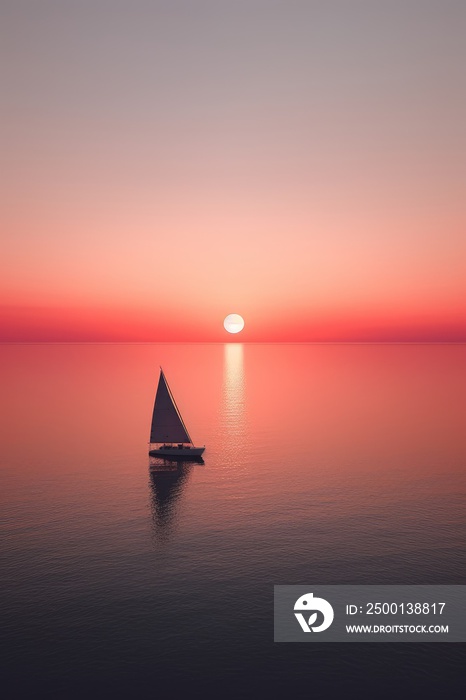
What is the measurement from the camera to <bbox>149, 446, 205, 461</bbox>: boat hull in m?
115

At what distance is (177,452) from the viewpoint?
116000 millimetres

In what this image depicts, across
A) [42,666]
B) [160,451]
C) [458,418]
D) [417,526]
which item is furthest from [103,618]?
[458,418]

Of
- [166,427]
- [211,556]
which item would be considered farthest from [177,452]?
[211,556]

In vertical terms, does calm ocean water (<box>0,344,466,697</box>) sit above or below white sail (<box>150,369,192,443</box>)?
below

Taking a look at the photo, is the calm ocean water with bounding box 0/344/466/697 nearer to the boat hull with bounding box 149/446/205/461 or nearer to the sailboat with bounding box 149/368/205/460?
the boat hull with bounding box 149/446/205/461

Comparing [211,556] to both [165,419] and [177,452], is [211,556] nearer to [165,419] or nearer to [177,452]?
[177,452]

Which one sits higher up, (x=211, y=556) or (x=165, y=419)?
(x=165, y=419)

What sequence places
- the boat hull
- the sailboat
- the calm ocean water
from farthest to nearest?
A: 1. the sailboat
2. the boat hull
3. the calm ocean water

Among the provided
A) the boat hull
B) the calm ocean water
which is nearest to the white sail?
the boat hull

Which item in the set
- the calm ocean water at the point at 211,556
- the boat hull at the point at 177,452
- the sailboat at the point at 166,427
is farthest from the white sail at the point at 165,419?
the calm ocean water at the point at 211,556

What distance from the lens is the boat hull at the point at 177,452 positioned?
115 m

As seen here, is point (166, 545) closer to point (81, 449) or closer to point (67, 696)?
point (67, 696)

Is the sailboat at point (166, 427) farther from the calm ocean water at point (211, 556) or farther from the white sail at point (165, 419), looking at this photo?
the calm ocean water at point (211, 556)

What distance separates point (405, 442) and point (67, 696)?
387 feet
